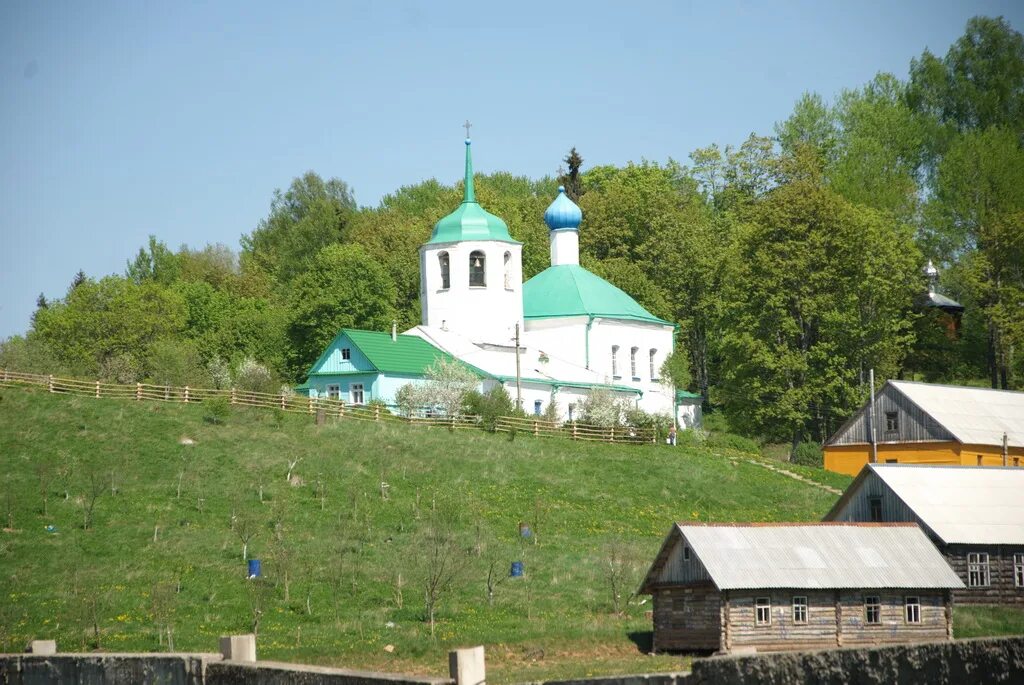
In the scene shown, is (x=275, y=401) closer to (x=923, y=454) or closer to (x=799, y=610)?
(x=923, y=454)

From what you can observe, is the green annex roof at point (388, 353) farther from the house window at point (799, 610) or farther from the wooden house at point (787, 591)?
the house window at point (799, 610)

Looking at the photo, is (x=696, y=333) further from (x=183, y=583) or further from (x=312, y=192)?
(x=183, y=583)

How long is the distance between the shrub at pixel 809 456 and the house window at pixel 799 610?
31.2 metres

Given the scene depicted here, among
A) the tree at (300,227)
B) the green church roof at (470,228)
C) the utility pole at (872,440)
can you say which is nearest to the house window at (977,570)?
the utility pole at (872,440)

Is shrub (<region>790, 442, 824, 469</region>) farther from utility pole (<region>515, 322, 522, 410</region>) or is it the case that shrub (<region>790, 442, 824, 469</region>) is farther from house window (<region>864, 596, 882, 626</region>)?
house window (<region>864, 596, 882, 626</region>)

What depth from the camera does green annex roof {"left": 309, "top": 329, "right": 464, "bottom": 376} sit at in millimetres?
65250

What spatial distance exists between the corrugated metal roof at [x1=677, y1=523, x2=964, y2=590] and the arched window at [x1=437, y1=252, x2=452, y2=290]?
37840 mm

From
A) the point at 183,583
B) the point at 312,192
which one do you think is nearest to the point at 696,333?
the point at 312,192

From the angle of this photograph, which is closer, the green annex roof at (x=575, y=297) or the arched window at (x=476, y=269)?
the arched window at (x=476, y=269)

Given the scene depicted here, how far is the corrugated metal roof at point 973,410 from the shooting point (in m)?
56.6

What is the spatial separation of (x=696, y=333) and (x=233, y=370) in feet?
78.9

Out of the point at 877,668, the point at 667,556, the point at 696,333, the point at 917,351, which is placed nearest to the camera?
the point at 877,668

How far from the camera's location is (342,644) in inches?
1275

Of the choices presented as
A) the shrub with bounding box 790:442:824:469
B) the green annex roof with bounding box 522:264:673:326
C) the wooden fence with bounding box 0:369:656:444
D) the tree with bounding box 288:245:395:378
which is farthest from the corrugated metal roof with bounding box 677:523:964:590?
the tree with bounding box 288:245:395:378
